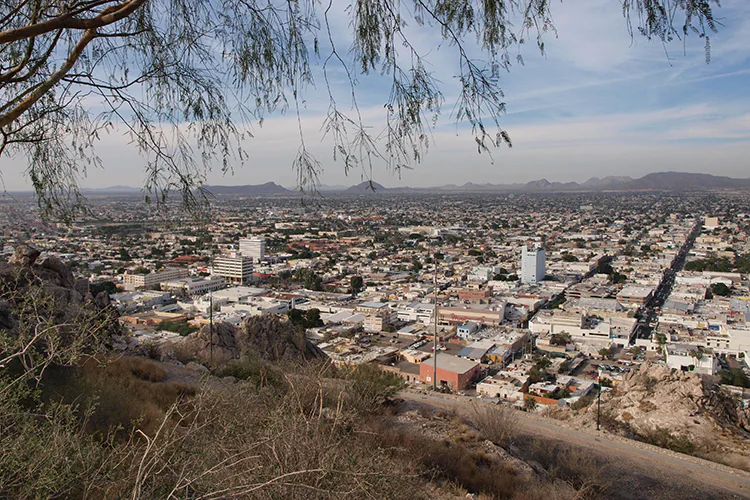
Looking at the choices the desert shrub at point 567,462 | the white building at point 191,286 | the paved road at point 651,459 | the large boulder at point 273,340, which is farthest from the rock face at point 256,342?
the white building at point 191,286

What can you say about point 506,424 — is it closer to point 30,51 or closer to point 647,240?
point 30,51

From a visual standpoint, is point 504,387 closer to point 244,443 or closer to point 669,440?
point 669,440

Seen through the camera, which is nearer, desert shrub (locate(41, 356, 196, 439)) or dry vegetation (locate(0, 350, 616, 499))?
dry vegetation (locate(0, 350, 616, 499))

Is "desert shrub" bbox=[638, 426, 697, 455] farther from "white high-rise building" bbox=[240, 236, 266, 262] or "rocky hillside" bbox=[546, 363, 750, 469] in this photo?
"white high-rise building" bbox=[240, 236, 266, 262]

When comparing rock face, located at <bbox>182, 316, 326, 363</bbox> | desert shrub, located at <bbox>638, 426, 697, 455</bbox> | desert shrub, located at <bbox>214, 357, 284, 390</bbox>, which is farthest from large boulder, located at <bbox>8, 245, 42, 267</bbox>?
desert shrub, located at <bbox>638, 426, 697, 455</bbox>

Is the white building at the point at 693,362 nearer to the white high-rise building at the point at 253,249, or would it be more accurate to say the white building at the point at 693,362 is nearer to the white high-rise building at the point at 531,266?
the white high-rise building at the point at 531,266

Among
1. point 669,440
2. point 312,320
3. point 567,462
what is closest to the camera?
point 567,462

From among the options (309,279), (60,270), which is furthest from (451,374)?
(309,279)
